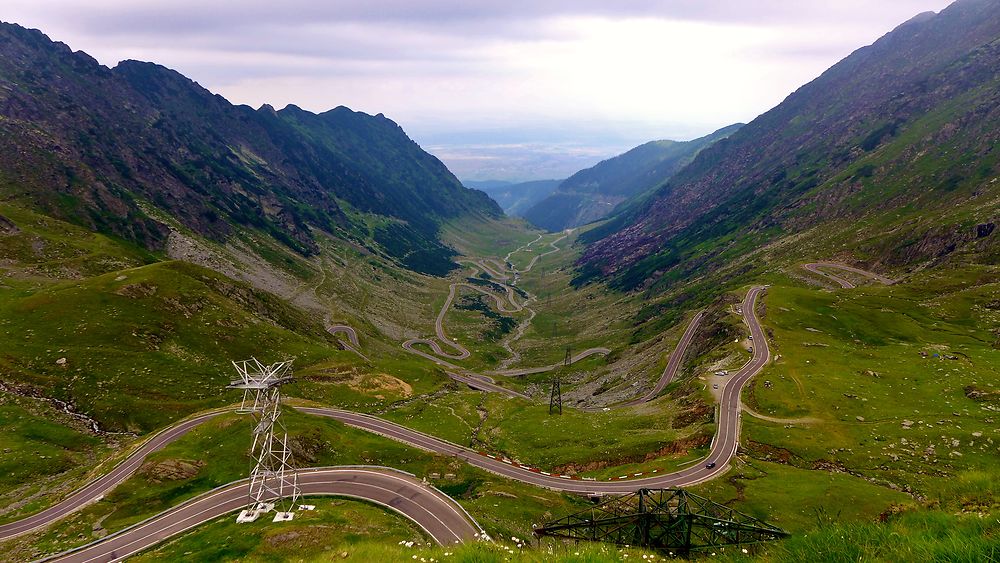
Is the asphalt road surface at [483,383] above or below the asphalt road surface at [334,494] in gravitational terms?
below

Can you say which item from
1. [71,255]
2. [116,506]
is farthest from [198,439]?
[71,255]

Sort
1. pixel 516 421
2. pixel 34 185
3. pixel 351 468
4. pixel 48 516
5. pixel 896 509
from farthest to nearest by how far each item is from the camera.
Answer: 1. pixel 34 185
2. pixel 516 421
3. pixel 351 468
4. pixel 48 516
5. pixel 896 509

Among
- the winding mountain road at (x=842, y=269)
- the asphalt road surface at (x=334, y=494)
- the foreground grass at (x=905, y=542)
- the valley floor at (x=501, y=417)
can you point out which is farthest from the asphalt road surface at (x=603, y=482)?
the winding mountain road at (x=842, y=269)

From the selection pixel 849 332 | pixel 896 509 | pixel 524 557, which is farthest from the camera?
pixel 849 332

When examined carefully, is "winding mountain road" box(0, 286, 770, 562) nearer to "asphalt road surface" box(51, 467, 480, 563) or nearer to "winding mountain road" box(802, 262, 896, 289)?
"asphalt road surface" box(51, 467, 480, 563)

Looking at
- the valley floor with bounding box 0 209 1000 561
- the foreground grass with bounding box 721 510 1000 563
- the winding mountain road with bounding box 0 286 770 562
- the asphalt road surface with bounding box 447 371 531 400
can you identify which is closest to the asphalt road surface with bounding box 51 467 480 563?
the winding mountain road with bounding box 0 286 770 562

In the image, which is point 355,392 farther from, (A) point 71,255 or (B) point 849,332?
(B) point 849,332

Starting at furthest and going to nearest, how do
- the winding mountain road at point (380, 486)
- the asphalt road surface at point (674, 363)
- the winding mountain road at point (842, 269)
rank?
the winding mountain road at point (842, 269) < the asphalt road surface at point (674, 363) < the winding mountain road at point (380, 486)

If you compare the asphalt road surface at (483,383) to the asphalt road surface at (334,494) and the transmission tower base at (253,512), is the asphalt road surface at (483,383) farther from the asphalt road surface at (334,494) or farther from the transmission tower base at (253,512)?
the transmission tower base at (253,512)
